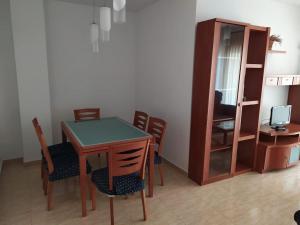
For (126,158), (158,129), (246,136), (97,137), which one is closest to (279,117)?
(246,136)

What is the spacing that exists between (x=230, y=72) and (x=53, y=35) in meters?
2.77

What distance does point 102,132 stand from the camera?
8.59 feet

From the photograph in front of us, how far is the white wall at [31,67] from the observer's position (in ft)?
9.75

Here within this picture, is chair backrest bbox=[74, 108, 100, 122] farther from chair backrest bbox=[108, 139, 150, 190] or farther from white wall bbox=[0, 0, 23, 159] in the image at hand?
chair backrest bbox=[108, 139, 150, 190]

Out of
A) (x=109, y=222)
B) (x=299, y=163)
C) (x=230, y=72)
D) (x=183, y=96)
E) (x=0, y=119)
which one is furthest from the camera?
(x=299, y=163)

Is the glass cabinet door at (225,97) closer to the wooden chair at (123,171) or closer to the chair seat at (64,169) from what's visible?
the wooden chair at (123,171)

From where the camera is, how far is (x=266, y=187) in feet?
9.20

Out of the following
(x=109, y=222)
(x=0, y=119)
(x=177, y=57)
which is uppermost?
(x=177, y=57)

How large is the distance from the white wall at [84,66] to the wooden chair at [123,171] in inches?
79.1

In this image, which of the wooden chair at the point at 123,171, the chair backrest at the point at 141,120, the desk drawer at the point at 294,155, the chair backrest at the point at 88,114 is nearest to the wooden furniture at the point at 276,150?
the desk drawer at the point at 294,155

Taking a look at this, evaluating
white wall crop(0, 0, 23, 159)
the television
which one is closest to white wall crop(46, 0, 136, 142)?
white wall crop(0, 0, 23, 159)

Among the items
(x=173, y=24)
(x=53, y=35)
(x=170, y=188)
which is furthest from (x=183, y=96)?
(x=53, y=35)

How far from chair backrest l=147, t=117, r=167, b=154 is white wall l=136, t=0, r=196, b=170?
423 millimetres

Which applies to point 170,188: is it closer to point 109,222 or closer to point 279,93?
point 109,222
